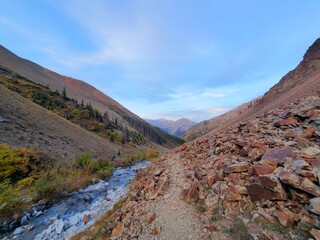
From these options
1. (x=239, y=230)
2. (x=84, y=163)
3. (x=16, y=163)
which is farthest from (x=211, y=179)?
(x=84, y=163)

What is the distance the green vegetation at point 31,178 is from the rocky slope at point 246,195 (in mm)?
7273

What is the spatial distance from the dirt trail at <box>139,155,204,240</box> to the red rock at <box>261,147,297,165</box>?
2824 millimetres

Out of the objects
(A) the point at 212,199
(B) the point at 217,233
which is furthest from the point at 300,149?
(B) the point at 217,233

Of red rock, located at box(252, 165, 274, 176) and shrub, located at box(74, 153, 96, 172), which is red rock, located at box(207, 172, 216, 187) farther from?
shrub, located at box(74, 153, 96, 172)

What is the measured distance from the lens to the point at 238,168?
215 inches

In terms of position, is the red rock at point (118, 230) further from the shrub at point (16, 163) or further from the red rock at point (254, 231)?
the shrub at point (16, 163)

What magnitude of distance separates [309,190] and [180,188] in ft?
14.0

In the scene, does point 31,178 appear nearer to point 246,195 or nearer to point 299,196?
point 246,195

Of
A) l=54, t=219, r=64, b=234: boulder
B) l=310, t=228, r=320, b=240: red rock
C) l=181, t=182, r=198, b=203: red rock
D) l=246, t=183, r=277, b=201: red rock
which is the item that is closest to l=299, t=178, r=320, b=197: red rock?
l=246, t=183, r=277, b=201: red rock

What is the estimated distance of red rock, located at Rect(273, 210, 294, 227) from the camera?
353 centimetres

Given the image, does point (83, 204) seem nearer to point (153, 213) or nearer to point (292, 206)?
point (153, 213)

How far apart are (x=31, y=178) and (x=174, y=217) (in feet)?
39.1

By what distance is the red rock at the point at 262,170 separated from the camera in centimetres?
467

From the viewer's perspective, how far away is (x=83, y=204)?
11.6 m
